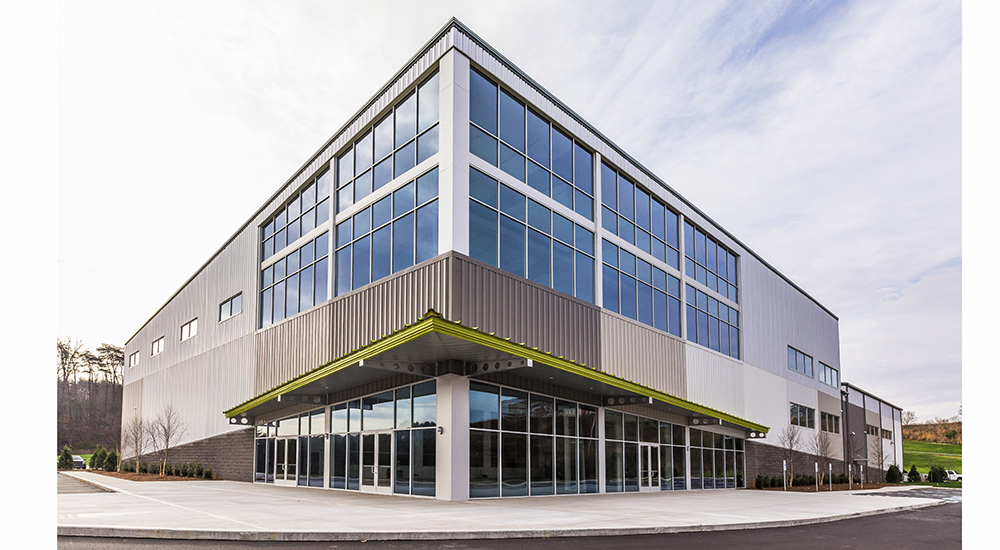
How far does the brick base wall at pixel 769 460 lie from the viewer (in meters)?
36.3

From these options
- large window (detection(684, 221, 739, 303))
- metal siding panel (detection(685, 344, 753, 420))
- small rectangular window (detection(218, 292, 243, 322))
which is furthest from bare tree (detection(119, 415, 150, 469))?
large window (detection(684, 221, 739, 303))

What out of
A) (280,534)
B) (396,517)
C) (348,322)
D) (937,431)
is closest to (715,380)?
(348,322)

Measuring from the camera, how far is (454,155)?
20000 millimetres

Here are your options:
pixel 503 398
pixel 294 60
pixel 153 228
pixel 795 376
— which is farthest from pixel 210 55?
pixel 795 376

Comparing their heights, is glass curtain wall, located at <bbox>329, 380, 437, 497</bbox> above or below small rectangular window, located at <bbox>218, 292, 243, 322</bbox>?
below

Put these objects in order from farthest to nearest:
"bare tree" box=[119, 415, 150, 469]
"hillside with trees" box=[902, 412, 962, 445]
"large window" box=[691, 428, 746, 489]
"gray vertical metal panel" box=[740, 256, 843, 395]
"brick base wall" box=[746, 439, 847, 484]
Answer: "hillside with trees" box=[902, 412, 962, 445] < "bare tree" box=[119, 415, 150, 469] < "gray vertical metal panel" box=[740, 256, 843, 395] < "brick base wall" box=[746, 439, 847, 484] < "large window" box=[691, 428, 746, 489]

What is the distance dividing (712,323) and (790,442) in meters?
10.1

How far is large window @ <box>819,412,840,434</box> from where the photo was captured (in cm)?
4538

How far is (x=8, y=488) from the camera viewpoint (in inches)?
328

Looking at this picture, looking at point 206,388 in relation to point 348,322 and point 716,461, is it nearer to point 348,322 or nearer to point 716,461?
point 348,322

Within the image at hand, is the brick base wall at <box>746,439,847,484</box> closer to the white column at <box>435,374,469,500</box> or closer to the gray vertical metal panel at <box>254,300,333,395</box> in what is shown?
the white column at <box>435,374,469,500</box>

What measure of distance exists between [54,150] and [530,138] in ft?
53.6

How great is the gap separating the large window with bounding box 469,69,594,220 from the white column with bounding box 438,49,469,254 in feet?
1.66
